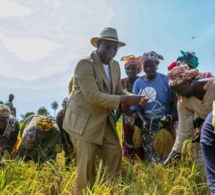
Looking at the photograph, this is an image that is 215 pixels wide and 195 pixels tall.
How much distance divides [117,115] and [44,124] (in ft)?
3.64

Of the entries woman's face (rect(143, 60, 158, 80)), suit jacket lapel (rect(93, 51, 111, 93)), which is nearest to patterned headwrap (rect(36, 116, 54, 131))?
suit jacket lapel (rect(93, 51, 111, 93))

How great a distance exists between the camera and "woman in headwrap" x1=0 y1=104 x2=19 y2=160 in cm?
464

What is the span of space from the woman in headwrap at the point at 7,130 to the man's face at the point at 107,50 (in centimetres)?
160

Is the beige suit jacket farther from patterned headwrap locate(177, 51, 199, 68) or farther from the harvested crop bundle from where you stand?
patterned headwrap locate(177, 51, 199, 68)

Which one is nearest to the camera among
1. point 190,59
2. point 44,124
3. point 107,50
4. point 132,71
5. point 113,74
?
point 107,50

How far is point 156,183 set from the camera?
3465 millimetres

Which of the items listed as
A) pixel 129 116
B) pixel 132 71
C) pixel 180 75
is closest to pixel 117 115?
pixel 129 116

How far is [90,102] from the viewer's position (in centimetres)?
363

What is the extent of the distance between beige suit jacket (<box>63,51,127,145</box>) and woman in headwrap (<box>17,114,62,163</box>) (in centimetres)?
75

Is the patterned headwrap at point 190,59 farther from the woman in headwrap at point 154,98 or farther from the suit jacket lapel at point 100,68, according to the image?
the suit jacket lapel at point 100,68

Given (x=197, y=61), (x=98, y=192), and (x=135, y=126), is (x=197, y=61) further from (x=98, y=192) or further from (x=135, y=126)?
(x=98, y=192)

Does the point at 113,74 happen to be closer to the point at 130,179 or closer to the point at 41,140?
the point at 130,179

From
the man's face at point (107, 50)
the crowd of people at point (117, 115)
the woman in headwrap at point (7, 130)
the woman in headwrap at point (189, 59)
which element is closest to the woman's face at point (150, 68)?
the crowd of people at point (117, 115)

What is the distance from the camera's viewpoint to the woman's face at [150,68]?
4531mm
